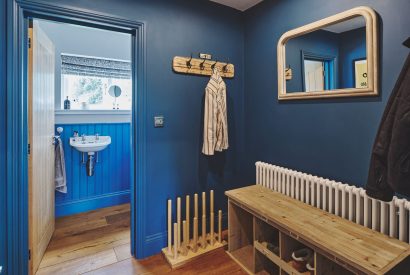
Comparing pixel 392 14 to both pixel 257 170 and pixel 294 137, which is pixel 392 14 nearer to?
pixel 294 137

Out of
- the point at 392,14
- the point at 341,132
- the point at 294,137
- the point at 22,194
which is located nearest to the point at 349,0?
the point at 392,14

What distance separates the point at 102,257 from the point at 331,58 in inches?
98.1

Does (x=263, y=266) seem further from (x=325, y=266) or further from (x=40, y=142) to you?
(x=40, y=142)

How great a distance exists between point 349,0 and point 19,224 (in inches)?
108

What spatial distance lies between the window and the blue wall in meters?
0.39

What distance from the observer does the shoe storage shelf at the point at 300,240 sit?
113 centimetres

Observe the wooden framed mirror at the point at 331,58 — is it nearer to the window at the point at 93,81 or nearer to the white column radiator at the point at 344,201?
the white column radiator at the point at 344,201

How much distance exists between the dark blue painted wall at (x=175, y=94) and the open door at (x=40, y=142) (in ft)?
2.10

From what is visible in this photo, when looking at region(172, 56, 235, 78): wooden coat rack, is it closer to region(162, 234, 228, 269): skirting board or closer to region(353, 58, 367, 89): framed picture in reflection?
region(353, 58, 367, 89): framed picture in reflection

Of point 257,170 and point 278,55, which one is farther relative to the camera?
point 257,170

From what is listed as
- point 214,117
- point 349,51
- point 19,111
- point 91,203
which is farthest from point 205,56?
point 91,203

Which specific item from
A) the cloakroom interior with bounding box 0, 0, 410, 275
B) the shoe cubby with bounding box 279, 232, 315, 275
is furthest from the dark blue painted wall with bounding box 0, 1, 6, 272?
the shoe cubby with bounding box 279, 232, 315, 275

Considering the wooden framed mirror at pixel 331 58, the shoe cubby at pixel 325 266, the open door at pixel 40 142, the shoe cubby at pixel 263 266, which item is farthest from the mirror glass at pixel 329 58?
the open door at pixel 40 142

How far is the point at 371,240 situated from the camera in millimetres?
1264
